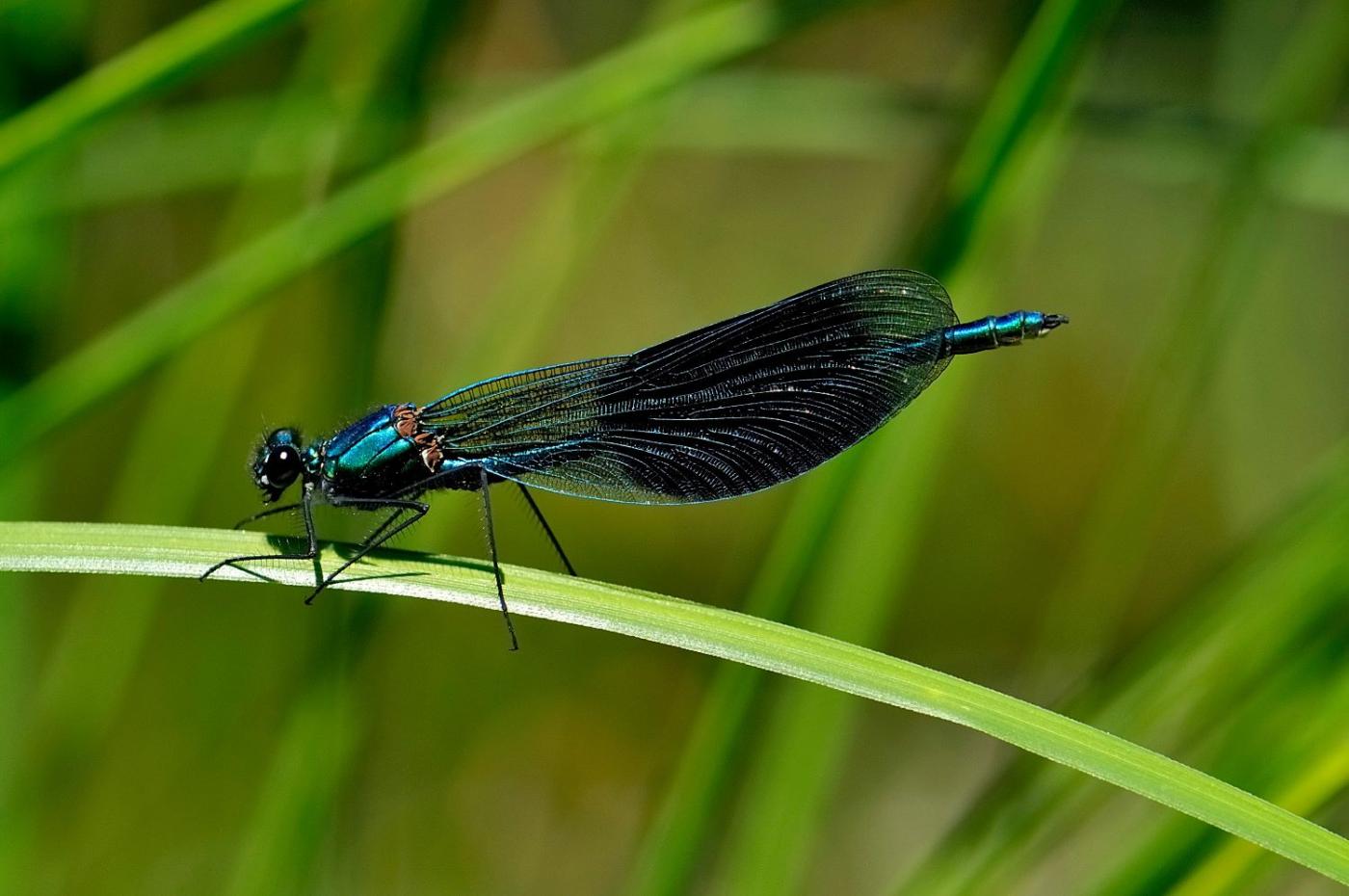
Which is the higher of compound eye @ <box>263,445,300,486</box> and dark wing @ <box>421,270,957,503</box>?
dark wing @ <box>421,270,957,503</box>

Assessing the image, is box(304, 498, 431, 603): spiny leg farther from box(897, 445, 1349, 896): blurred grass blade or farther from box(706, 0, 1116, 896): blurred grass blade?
box(897, 445, 1349, 896): blurred grass blade

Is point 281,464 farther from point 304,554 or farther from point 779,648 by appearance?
point 779,648

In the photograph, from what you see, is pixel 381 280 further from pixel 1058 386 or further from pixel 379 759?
pixel 1058 386

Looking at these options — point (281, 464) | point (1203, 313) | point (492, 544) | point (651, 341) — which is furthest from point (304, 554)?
point (651, 341)

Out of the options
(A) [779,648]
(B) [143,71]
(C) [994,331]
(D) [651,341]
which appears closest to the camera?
(A) [779,648]

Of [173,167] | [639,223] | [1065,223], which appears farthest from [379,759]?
[1065,223]

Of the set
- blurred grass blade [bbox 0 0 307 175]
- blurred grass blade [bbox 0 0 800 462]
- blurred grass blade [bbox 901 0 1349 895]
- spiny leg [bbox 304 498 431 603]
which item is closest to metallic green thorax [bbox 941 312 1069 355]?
blurred grass blade [bbox 901 0 1349 895]
